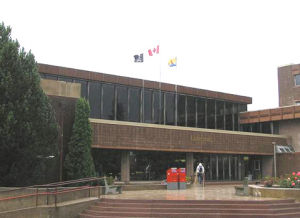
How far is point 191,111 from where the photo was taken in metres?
36.3

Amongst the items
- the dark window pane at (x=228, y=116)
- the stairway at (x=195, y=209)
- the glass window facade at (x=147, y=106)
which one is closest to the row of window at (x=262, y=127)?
the dark window pane at (x=228, y=116)

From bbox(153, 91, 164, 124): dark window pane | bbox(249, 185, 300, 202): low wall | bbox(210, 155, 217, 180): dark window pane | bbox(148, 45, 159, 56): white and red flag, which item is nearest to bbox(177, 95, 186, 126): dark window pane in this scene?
bbox(153, 91, 164, 124): dark window pane

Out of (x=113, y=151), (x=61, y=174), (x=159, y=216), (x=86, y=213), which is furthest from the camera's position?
(x=113, y=151)

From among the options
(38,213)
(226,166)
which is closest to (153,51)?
(226,166)

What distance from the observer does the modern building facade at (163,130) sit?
96.0 ft

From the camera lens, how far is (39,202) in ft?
55.7

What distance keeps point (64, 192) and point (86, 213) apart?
1.31 metres

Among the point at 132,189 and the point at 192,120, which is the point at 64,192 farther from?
the point at 192,120

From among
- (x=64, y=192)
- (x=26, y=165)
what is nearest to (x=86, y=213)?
(x=64, y=192)

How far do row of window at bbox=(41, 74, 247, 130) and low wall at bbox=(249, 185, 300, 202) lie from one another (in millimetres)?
14120

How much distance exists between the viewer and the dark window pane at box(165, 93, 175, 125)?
114ft

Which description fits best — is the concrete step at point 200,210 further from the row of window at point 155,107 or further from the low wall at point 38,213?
the row of window at point 155,107

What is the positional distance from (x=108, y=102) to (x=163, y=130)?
183 inches

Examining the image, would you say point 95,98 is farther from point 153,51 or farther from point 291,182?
point 291,182
